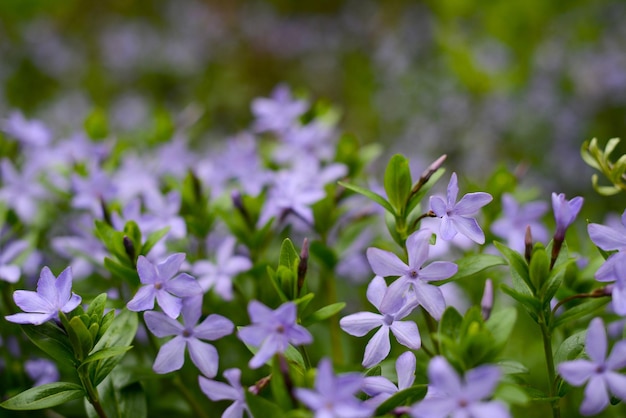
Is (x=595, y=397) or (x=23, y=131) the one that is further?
(x=23, y=131)

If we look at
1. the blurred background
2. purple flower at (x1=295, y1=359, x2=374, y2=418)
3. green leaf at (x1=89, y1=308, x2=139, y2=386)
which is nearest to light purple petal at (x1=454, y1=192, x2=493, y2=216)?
purple flower at (x1=295, y1=359, x2=374, y2=418)

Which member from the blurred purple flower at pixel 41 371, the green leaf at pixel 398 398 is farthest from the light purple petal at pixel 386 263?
the blurred purple flower at pixel 41 371

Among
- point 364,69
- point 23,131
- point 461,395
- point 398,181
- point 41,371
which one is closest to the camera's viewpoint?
point 461,395

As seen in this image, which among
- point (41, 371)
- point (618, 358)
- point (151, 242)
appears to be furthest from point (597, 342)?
point (41, 371)

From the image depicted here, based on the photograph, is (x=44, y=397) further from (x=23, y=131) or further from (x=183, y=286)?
(x=23, y=131)

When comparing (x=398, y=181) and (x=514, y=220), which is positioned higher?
(x=398, y=181)

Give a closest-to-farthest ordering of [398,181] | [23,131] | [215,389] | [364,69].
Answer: [215,389]
[398,181]
[23,131]
[364,69]
